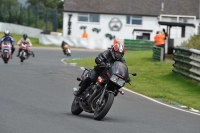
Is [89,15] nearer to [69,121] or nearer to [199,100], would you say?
[199,100]

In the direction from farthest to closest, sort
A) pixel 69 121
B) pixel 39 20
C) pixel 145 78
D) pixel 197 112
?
pixel 39 20
pixel 145 78
pixel 197 112
pixel 69 121

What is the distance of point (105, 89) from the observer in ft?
37.8

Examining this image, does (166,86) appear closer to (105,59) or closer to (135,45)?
(105,59)

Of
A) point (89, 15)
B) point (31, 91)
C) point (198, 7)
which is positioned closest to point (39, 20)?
point (89, 15)

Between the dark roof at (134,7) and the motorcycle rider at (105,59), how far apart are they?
61.1 metres

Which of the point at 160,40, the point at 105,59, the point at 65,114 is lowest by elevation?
the point at 65,114

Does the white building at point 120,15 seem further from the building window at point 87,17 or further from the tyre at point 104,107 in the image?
the tyre at point 104,107

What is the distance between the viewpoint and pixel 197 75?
66.7 ft

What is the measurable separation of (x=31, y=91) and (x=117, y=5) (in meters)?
57.9

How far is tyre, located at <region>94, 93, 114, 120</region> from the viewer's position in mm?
11305

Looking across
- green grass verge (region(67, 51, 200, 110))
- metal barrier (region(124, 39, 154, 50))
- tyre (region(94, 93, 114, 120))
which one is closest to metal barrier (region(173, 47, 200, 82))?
green grass verge (region(67, 51, 200, 110))

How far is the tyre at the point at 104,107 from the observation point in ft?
37.1

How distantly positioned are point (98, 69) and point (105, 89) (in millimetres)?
641

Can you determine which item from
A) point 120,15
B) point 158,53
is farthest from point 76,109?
point 120,15
